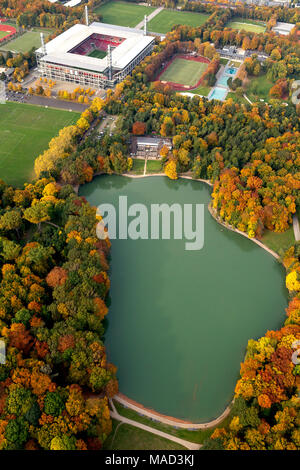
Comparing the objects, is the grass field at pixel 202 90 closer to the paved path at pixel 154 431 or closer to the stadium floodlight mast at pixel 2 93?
the stadium floodlight mast at pixel 2 93

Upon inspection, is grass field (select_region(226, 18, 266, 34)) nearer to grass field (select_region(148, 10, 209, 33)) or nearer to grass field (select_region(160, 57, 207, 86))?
grass field (select_region(148, 10, 209, 33))

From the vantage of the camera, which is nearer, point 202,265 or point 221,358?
point 221,358

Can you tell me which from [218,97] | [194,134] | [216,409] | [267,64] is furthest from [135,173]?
[267,64]

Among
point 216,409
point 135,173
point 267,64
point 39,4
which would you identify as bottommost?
point 216,409

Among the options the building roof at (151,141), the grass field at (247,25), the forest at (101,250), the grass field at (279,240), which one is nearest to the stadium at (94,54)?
the forest at (101,250)

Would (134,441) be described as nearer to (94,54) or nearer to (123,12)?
(94,54)

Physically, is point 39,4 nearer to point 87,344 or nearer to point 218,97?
point 218,97

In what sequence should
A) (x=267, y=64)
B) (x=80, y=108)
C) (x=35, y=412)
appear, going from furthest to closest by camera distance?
(x=267, y=64) < (x=80, y=108) < (x=35, y=412)
